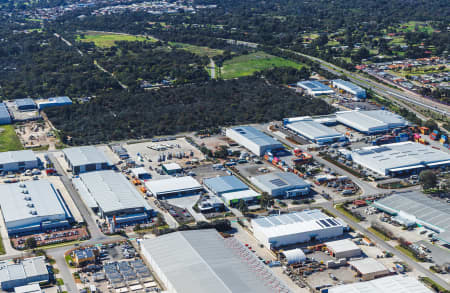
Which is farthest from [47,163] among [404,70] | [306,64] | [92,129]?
[404,70]

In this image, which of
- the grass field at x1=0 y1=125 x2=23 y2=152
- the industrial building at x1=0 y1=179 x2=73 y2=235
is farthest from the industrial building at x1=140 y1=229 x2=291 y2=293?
the grass field at x1=0 y1=125 x2=23 y2=152

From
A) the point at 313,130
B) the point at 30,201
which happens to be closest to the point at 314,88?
the point at 313,130

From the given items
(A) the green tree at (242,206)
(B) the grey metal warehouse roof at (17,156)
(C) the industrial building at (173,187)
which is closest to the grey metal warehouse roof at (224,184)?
(C) the industrial building at (173,187)

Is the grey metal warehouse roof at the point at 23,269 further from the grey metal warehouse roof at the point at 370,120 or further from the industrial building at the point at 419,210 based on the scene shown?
the grey metal warehouse roof at the point at 370,120

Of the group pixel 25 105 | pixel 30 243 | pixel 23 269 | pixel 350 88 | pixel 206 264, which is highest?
pixel 25 105

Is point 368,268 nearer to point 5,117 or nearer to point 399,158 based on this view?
point 399,158

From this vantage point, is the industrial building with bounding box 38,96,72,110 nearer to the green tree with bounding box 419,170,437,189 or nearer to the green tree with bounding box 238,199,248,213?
the green tree with bounding box 238,199,248,213
